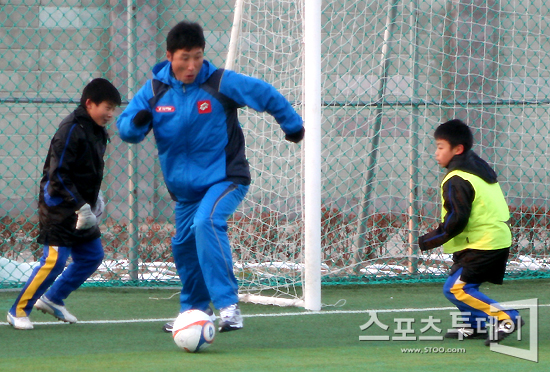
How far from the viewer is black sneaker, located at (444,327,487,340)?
181 inches

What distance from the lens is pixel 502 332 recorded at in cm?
439

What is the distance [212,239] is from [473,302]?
1.50 meters

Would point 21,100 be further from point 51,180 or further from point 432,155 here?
point 432,155

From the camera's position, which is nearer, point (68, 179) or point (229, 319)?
point (229, 319)

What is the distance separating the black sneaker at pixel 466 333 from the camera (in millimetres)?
4605

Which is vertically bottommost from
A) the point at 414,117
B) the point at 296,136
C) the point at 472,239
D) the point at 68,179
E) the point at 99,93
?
the point at 472,239

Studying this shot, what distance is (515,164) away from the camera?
26.7ft

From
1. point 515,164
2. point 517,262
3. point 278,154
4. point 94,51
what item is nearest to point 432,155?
point 515,164

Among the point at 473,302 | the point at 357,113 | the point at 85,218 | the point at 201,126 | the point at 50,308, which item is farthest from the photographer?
the point at 357,113

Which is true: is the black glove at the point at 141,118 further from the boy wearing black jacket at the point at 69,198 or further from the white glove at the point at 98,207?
the white glove at the point at 98,207

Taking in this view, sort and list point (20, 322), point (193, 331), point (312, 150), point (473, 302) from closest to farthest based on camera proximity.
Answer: point (193, 331), point (473, 302), point (20, 322), point (312, 150)

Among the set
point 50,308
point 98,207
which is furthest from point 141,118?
point 50,308

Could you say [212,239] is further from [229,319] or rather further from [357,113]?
[357,113]

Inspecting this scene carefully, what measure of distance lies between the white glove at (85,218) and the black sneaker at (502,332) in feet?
7.65
